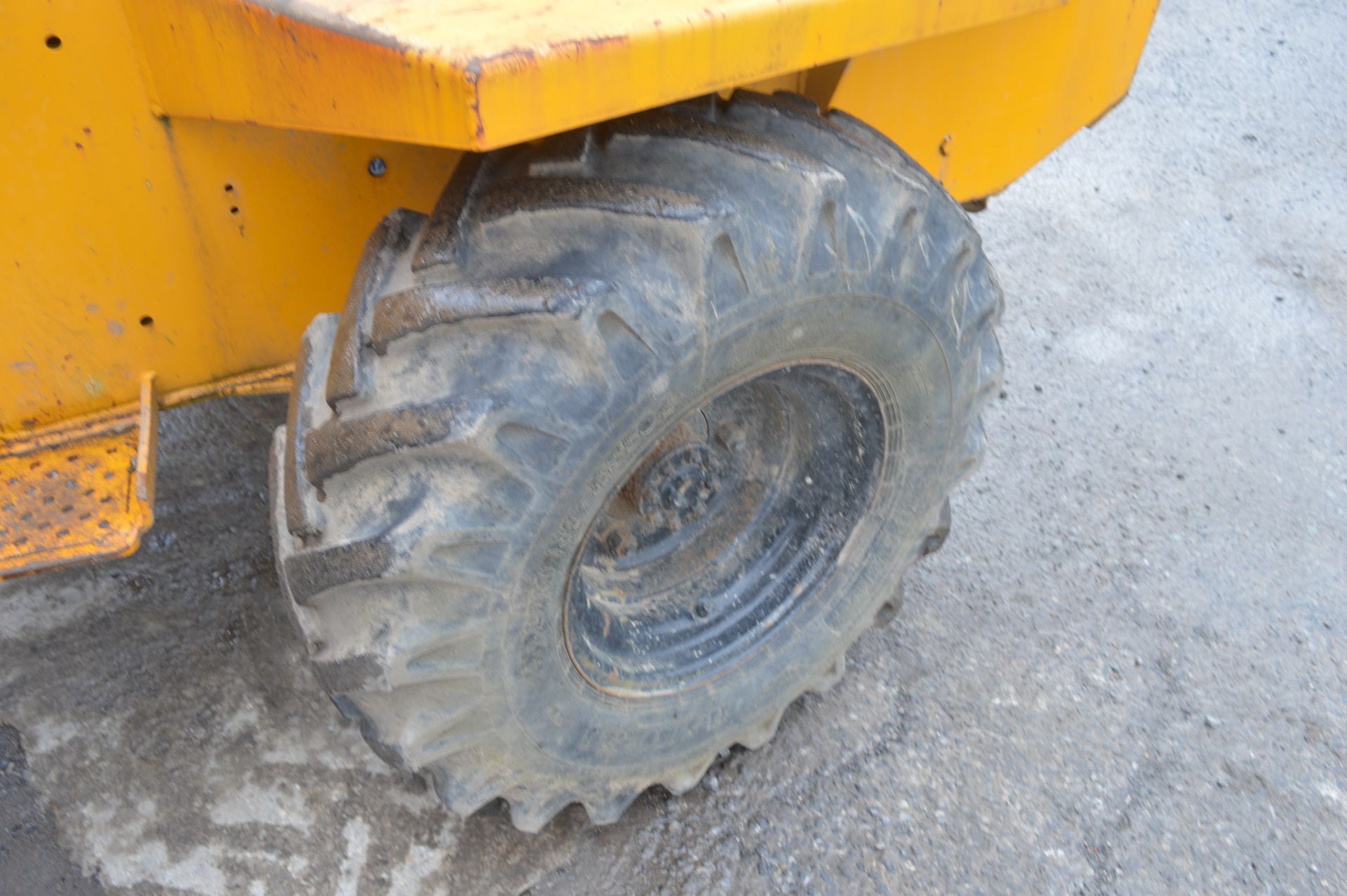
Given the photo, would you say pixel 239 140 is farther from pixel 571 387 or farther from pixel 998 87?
pixel 998 87

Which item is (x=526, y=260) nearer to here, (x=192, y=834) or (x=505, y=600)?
(x=505, y=600)

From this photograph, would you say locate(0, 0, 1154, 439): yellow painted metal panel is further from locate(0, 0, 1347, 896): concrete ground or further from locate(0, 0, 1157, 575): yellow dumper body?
locate(0, 0, 1347, 896): concrete ground

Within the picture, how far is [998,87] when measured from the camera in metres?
2.09

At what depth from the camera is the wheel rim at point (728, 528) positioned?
6.00 ft

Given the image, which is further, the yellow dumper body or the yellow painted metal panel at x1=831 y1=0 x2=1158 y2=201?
the yellow painted metal panel at x1=831 y1=0 x2=1158 y2=201

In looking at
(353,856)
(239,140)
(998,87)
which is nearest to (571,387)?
(239,140)

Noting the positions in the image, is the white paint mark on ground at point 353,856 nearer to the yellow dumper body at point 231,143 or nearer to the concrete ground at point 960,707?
the concrete ground at point 960,707

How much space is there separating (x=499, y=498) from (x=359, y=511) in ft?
0.62

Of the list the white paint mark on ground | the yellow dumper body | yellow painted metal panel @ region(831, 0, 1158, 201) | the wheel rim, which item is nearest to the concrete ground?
the white paint mark on ground

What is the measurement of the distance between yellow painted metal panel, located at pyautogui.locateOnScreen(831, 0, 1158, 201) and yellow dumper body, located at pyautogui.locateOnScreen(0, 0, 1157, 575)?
83 millimetres

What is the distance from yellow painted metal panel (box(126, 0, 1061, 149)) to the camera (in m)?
1.05

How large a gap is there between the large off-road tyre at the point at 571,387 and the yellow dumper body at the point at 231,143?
0.58ft

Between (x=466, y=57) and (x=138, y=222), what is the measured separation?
2.20ft

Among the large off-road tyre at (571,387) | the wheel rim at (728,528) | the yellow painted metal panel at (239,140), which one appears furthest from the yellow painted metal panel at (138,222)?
the wheel rim at (728,528)
